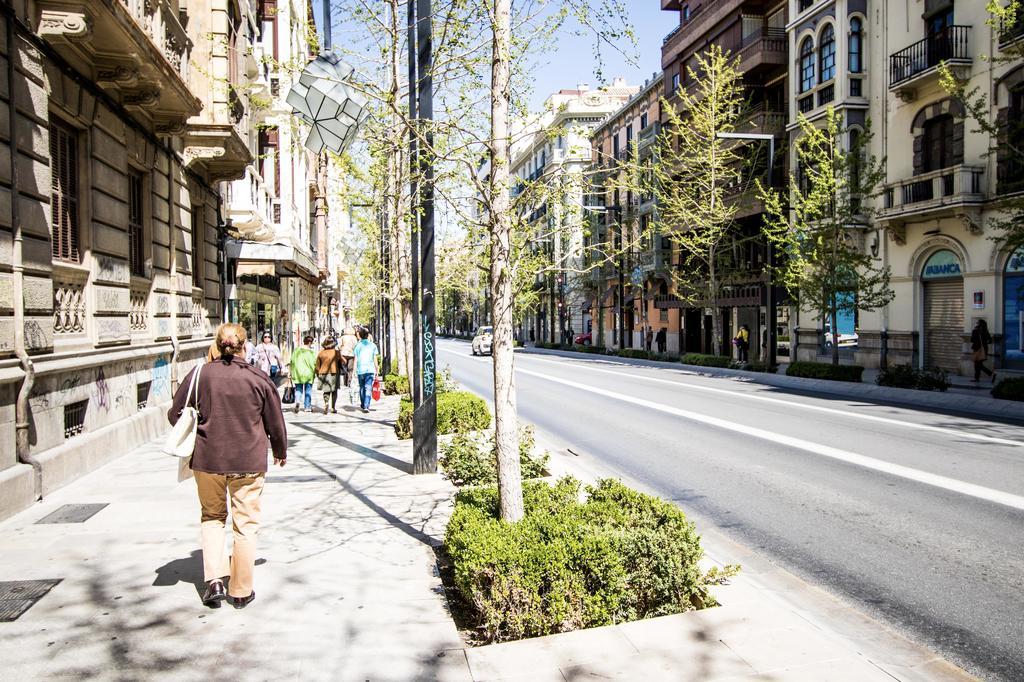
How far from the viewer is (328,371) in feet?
52.6

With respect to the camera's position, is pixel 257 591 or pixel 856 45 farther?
pixel 856 45

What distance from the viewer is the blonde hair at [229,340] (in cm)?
497

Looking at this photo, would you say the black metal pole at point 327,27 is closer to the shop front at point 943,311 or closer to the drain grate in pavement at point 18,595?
the drain grate in pavement at point 18,595

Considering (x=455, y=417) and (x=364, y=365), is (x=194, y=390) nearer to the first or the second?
(x=455, y=417)

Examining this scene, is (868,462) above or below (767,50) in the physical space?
below

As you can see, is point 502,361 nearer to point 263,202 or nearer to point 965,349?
point 263,202

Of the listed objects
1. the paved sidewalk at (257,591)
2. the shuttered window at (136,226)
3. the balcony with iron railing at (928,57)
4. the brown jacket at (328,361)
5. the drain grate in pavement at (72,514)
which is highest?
the balcony with iron railing at (928,57)

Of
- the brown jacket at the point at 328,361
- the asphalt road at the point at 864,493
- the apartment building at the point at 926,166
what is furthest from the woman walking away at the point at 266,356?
the apartment building at the point at 926,166

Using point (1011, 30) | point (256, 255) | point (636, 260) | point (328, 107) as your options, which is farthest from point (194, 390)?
point (636, 260)

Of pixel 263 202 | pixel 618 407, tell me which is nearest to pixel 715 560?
pixel 618 407

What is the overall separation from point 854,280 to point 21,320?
21760mm

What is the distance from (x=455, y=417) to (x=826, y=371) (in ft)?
47.8

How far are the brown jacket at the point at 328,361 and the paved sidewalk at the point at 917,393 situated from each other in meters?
12.8

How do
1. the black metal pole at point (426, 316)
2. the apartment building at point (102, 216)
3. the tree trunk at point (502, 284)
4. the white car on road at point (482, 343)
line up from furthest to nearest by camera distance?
the white car on road at point (482, 343) < the black metal pole at point (426, 316) < the apartment building at point (102, 216) < the tree trunk at point (502, 284)
